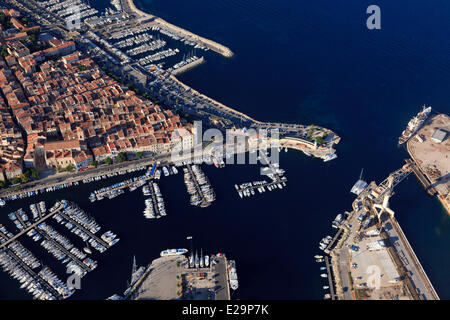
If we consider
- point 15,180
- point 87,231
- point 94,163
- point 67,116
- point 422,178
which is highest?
point 67,116

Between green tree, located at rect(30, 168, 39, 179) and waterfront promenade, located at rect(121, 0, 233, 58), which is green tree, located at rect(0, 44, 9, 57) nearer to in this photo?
waterfront promenade, located at rect(121, 0, 233, 58)

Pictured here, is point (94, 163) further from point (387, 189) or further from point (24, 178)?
point (387, 189)

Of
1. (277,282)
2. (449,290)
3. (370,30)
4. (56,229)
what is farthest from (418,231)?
(370,30)

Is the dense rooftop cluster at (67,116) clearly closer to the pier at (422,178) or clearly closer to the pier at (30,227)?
the pier at (30,227)

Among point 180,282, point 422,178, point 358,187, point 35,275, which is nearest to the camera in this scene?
point 180,282

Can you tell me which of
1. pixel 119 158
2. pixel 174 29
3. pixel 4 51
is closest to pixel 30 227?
pixel 119 158

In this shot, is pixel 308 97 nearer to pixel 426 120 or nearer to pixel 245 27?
pixel 426 120

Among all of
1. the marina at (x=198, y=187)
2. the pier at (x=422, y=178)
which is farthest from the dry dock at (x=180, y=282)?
the pier at (x=422, y=178)
